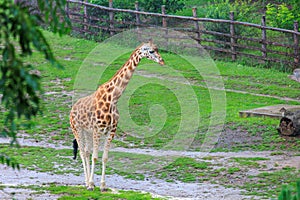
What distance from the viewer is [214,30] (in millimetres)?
22422

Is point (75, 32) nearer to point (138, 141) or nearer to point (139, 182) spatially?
point (138, 141)

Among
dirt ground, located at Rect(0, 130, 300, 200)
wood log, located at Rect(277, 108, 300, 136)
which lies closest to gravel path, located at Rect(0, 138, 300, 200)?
dirt ground, located at Rect(0, 130, 300, 200)

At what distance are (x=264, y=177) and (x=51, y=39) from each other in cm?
1560

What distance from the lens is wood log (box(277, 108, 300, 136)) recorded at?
14.0 meters

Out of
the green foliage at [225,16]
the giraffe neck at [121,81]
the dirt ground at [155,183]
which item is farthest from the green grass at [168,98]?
the giraffe neck at [121,81]

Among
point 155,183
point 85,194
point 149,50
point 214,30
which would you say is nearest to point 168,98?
point 214,30

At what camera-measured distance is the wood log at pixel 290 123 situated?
14023mm

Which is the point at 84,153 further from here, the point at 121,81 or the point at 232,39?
the point at 232,39

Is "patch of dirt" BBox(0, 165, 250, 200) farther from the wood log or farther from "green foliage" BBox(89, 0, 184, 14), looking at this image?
"green foliage" BBox(89, 0, 184, 14)

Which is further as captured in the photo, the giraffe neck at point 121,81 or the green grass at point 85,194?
the giraffe neck at point 121,81

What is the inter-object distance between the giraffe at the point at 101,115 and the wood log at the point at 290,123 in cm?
391

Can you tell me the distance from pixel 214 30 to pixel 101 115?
12091 millimetres

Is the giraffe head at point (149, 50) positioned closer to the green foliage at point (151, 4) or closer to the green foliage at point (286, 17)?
the green foliage at point (286, 17)

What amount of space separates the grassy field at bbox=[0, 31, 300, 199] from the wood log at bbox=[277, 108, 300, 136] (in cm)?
15
